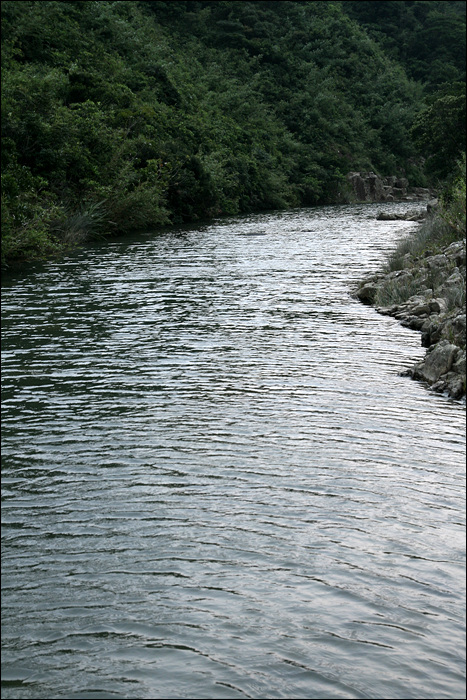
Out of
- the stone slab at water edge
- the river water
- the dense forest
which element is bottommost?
the river water

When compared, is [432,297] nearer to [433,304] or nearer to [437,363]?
[433,304]

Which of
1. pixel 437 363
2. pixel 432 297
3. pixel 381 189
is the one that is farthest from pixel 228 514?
pixel 381 189

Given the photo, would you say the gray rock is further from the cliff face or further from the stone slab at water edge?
the cliff face

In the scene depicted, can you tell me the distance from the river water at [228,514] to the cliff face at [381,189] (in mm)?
59006

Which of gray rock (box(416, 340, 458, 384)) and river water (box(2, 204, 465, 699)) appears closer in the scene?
river water (box(2, 204, 465, 699))

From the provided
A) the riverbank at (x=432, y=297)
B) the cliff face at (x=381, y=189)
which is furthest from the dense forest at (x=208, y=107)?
the riverbank at (x=432, y=297)

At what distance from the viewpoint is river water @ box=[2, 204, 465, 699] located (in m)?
5.22

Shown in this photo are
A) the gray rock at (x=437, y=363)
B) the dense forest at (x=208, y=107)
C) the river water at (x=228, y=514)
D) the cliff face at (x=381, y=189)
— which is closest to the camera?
the river water at (x=228, y=514)

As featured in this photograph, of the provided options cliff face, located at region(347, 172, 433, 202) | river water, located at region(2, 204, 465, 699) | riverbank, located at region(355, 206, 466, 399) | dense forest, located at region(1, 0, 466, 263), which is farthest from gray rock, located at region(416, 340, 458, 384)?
cliff face, located at region(347, 172, 433, 202)

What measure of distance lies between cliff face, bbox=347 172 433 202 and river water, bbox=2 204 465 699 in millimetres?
59006

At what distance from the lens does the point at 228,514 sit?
758 cm

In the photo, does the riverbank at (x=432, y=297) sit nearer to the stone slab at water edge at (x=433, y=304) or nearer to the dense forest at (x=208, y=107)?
the stone slab at water edge at (x=433, y=304)

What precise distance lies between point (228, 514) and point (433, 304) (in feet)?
36.2

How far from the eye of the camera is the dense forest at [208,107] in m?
31.1
